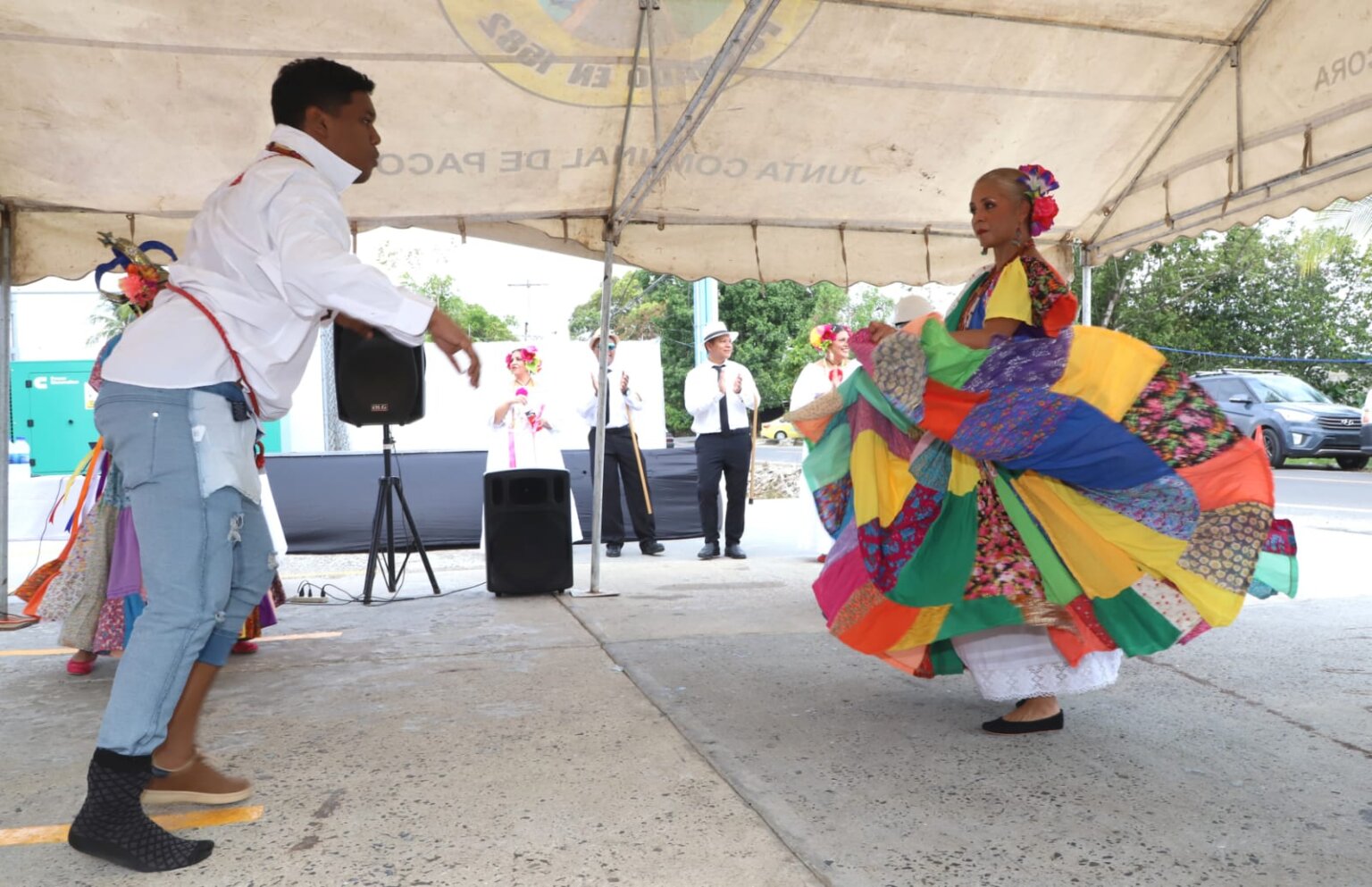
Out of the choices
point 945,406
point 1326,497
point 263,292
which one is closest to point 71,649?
point 263,292

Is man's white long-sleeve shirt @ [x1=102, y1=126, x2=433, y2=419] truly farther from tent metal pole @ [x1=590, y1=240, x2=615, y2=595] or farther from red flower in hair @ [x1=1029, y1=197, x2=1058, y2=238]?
tent metal pole @ [x1=590, y1=240, x2=615, y2=595]

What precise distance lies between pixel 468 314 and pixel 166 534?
58607 millimetres

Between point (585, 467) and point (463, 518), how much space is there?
3.90 ft

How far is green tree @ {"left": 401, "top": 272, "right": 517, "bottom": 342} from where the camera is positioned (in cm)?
4338

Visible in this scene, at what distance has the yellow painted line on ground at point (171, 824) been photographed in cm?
258

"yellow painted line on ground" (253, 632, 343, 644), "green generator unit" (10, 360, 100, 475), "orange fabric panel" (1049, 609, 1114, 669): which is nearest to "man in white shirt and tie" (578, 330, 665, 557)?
"yellow painted line on ground" (253, 632, 343, 644)

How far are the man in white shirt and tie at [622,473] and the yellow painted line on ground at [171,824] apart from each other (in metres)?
5.96

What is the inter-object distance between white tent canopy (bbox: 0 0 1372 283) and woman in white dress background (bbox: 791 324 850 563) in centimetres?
192

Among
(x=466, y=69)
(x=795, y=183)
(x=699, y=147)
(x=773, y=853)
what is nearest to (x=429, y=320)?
(x=773, y=853)

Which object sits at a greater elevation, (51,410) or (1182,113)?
(1182,113)

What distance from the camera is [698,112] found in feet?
15.0

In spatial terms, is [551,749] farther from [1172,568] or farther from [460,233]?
[460,233]

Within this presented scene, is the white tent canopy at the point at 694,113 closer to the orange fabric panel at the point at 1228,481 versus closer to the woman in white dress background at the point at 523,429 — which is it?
the orange fabric panel at the point at 1228,481

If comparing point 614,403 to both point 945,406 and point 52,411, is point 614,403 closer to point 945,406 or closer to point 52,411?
point 945,406
